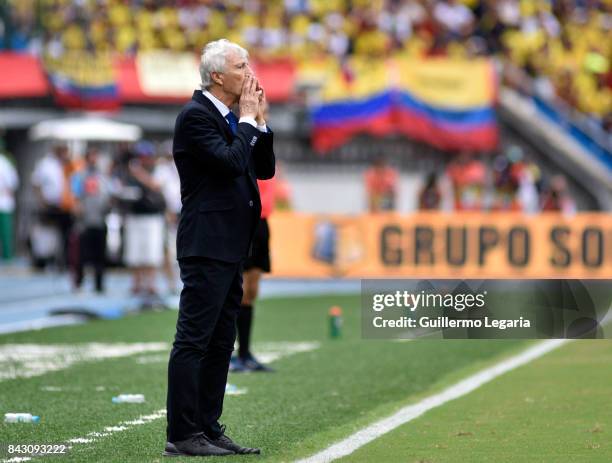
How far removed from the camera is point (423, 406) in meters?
10.3

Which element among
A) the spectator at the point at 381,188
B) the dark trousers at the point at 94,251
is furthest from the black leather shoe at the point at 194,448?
the spectator at the point at 381,188

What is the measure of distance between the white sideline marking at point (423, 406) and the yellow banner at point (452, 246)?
8.72 meters

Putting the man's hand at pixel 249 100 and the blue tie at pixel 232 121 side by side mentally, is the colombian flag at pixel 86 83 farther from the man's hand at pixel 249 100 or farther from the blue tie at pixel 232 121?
the man's hand at pixel 249 100

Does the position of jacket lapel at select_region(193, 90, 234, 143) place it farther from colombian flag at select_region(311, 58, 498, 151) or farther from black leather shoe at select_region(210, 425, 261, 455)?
colombian flag at select_region(311, 58, 498, 151)

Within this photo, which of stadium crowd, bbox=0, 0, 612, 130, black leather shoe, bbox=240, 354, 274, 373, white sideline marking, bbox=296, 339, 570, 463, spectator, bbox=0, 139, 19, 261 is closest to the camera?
white sideline marking, bbox=296, 339, 570, 463

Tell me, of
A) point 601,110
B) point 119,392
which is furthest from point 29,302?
point 601,110

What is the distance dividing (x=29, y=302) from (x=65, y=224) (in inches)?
260

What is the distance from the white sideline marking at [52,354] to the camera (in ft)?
42.1

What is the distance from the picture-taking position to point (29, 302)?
21.8m

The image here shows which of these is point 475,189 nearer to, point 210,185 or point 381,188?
point 381,188

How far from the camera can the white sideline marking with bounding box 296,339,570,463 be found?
8.09 metres

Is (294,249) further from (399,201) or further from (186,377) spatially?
(186,377)

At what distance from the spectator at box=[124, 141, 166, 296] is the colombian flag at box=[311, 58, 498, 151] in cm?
1082

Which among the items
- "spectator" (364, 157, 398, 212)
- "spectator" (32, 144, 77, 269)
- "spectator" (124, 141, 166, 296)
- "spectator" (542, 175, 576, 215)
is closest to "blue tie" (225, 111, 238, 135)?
"spectator" (124, 141, 166, 296)
